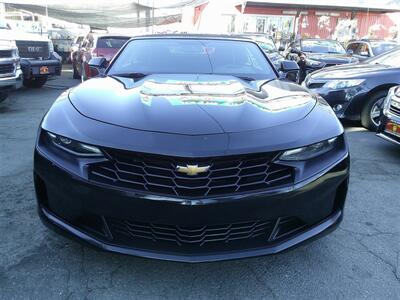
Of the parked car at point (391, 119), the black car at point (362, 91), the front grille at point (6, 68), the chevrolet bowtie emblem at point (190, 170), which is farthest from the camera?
the front grille at point (6, 68)

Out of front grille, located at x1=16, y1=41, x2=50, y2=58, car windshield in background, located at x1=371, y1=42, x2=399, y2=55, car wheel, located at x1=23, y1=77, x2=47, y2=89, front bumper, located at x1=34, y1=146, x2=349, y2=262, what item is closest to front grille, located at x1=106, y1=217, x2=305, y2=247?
front bumper, located at x1=34, y1=146, x2=349, y2=262

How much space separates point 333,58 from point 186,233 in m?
9.94

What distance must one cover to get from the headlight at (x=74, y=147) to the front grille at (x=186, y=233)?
14.9 inches

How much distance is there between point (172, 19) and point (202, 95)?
899 inches

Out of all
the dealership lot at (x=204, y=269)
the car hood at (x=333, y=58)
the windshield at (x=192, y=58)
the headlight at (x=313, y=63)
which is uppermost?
the windshield at (x=192, y=58)

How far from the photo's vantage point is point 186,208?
208cm

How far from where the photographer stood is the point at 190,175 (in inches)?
82.4

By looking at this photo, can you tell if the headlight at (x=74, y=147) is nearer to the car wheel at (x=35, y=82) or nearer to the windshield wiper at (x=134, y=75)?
the windshield wiper at (x=134, y=75)

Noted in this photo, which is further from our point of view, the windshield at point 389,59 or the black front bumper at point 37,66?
the black front bumper at point 37,66

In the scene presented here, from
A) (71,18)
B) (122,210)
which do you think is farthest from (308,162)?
(71,18)

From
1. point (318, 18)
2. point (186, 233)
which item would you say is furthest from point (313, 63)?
point (318, 18)

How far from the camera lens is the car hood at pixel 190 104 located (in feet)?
7.45

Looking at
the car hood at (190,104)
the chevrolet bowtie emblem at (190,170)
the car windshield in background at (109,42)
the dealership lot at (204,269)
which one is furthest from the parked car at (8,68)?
the chevrolet bowtie emblem at (190,170)

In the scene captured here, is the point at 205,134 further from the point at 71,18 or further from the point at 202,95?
the point at 71,18
